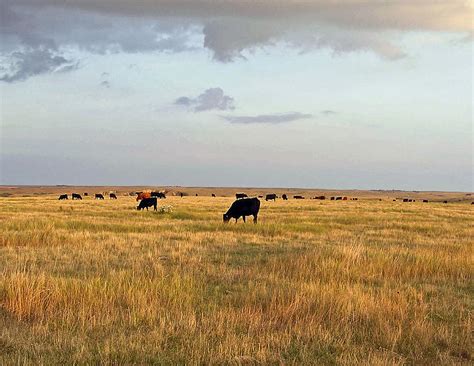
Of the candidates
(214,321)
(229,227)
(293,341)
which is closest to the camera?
(293,341)

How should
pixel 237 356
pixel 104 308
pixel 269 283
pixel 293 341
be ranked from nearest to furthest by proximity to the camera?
1. pixel 237 356
2. pixel 293 341
3. pixel 104 308
4. pixel 269 283

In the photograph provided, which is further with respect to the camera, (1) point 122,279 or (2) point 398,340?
(1) point 122,279

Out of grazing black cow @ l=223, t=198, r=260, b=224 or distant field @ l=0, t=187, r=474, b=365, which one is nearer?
distant field @ l=0, t=187, r=474, b=365

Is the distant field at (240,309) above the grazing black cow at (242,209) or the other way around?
the other way around

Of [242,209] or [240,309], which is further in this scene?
[242,209]

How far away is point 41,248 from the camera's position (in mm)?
14016

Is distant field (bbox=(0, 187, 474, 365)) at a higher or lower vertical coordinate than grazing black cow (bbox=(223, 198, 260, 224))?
lower

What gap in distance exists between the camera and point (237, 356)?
4941 mm

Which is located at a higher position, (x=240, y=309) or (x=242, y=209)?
(x=242, y=209)

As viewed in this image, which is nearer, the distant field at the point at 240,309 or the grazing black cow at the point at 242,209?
the distant field at the point at 240,309

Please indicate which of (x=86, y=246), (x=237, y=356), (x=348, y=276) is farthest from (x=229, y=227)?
(x=237, y=356)

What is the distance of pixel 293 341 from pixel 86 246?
33.0 ft

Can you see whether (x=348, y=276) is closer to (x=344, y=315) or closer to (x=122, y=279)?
(x=344, y=315)

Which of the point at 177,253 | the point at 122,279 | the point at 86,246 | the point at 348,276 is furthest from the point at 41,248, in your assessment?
the point at 348,276
